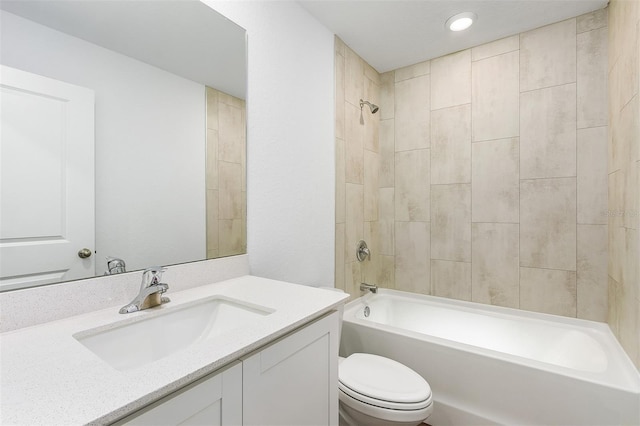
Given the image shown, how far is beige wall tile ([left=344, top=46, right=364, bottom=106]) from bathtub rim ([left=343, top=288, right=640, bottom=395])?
5.28 ft

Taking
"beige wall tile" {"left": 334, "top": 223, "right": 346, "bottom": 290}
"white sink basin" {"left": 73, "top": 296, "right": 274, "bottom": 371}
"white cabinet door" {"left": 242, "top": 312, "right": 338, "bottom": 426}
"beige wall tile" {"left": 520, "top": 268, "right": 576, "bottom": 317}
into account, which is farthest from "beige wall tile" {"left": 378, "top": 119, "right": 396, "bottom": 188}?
"white sink basin" {"left": 73, "top": 296, "right": 274, "bottom": 371}

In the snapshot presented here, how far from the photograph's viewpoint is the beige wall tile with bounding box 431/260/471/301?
2379 millimetres

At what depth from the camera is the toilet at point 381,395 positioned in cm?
132

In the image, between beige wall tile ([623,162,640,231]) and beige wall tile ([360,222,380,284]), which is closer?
beige wall tile ([623,162,640,231])

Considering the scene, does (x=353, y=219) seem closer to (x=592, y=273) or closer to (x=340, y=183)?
(x=340, y=183)

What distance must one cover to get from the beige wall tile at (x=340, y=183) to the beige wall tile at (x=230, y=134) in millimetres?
895

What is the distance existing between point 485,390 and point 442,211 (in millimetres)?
1309

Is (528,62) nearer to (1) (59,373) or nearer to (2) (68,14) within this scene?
(2) (68,14)

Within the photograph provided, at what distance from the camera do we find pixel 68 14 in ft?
3.11

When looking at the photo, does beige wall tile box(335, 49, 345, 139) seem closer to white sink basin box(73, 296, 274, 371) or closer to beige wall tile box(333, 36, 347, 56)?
beige wall tile box(333, 36, 347, 56)

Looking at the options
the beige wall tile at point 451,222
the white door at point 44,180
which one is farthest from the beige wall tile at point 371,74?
the white door at point 44,180

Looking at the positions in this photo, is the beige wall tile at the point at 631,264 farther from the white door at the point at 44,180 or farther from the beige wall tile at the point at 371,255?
the white door at the point at 44,180

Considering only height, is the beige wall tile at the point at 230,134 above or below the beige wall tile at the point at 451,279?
above

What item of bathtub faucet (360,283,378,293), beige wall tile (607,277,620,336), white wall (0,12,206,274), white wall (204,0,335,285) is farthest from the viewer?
bathtub faucet (360,283,378,293)
